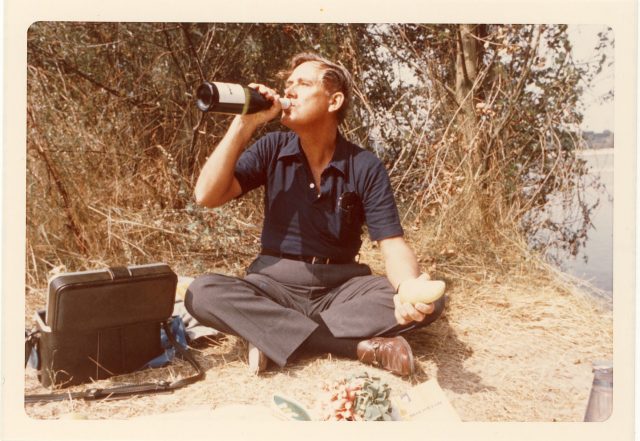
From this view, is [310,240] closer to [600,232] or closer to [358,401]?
[358,401]

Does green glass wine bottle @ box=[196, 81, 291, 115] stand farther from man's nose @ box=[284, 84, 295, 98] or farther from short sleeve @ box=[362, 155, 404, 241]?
short sleeve @ box=[362, 155, 404, 241]

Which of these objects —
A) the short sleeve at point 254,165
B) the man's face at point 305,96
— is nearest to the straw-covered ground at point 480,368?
the short sleeve at point 254,165

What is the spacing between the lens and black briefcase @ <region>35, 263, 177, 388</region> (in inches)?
56.4

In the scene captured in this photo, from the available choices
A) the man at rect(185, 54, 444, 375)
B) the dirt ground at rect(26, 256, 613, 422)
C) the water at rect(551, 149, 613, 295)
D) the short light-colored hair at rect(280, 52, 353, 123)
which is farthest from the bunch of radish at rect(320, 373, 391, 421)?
the short light-colored hair at rect(280, 52, 353, 123)

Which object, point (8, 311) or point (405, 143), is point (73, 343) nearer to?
point (8, 311)

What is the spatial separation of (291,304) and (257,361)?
22 cm

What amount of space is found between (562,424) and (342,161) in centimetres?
98

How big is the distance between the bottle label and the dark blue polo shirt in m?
0.27

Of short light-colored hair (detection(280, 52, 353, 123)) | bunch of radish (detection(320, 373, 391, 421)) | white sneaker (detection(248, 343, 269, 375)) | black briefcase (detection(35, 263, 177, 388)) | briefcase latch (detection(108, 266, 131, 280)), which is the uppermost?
short light-colored hair (detection(280, 52, 353, 123))

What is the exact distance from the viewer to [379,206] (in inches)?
67.3

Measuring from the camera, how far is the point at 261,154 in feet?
5.90

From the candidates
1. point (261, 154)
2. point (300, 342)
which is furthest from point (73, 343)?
point (261, 154)

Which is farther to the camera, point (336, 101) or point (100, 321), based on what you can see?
point (336, 101)

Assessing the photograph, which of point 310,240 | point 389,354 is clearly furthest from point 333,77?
point 389,354
